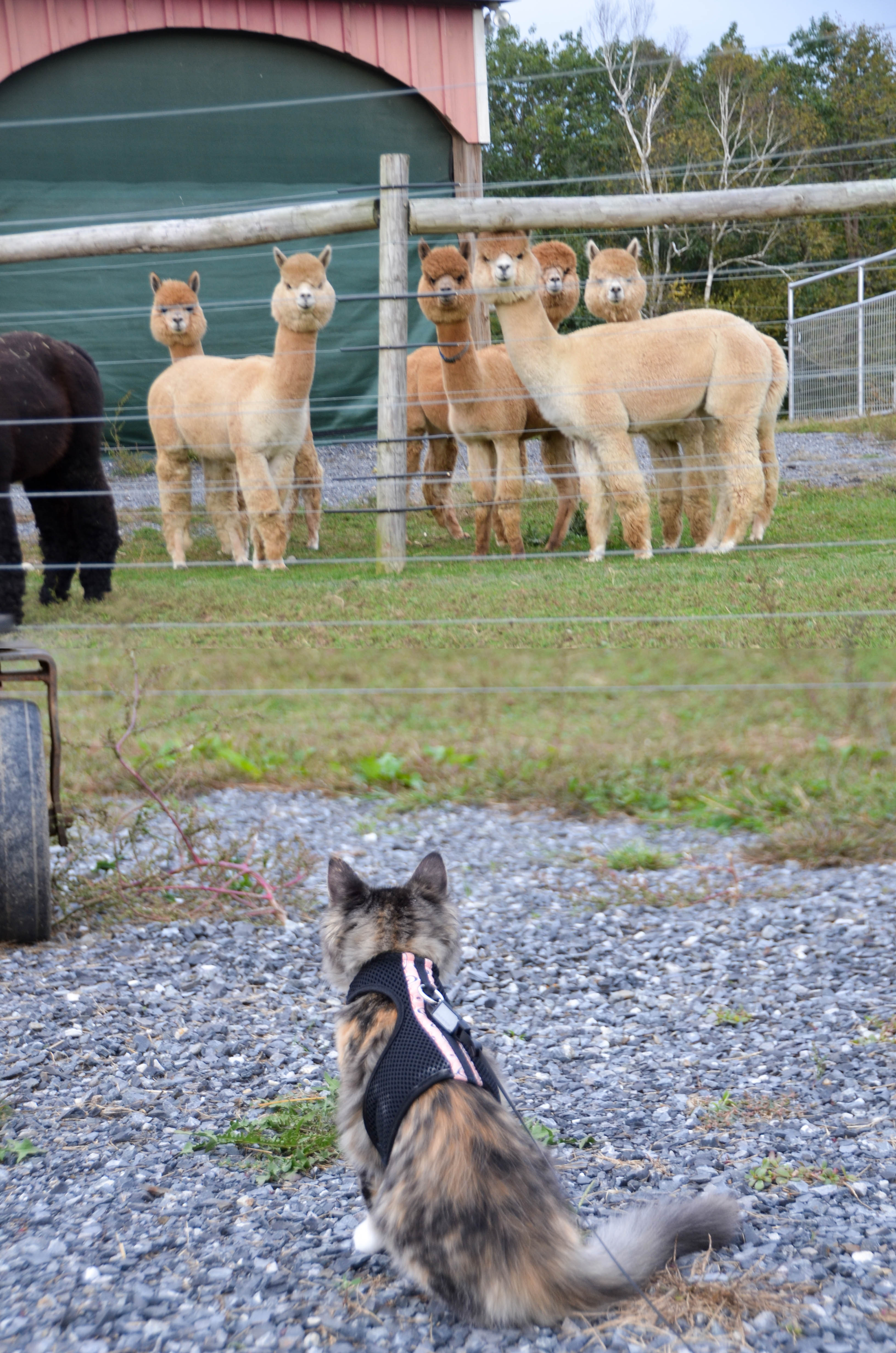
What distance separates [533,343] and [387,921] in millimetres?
3032

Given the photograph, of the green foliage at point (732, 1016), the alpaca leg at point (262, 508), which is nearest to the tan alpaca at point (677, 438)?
the alpaca leg at point (262, 508)

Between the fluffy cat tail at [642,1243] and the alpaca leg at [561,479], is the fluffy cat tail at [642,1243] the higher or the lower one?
the lower one

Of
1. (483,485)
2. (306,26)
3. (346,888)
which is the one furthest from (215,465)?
(306,26)

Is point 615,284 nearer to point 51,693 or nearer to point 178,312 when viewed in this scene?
point 178,312

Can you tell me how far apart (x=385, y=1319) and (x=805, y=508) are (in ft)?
9.96

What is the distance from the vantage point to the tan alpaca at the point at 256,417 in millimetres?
4246

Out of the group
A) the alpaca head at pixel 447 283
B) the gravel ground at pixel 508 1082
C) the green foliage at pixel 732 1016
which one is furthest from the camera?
the alpaca head at pixel 447 283

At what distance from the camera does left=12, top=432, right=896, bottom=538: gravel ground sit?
3.76 metres

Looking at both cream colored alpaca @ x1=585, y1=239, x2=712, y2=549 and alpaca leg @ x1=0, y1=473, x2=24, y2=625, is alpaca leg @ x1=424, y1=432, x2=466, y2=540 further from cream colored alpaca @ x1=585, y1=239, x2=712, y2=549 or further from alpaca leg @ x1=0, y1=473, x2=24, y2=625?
alpaca leg @ x1=0, y1=473, x2=24, y2=625

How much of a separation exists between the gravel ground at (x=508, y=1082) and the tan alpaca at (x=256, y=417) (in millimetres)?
1378

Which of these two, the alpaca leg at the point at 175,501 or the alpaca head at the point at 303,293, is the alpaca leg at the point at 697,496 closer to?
the alpaca head at the point at 303,293

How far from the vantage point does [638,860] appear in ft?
11.8

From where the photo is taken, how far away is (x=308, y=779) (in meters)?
4.68

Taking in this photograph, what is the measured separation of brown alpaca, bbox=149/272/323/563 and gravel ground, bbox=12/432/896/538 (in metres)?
0.04
